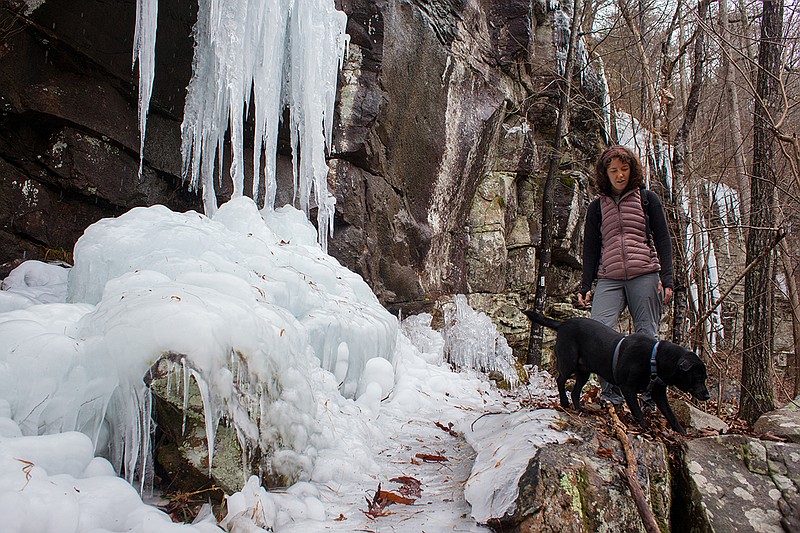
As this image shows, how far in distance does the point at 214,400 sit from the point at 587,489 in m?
1.63

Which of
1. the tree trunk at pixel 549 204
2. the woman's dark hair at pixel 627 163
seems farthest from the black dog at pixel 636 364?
the tree trunk at pixel 549 204

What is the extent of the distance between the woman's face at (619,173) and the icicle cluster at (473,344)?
14.1 ft

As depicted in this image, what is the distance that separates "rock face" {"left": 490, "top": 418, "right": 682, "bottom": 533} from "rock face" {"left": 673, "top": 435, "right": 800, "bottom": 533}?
4.6 inches

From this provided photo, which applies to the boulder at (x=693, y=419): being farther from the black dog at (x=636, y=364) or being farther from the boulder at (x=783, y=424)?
the black dog at (x=636, y=364)

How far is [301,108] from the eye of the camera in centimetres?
491

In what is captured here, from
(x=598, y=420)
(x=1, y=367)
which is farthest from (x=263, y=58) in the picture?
(x=598, y=420)

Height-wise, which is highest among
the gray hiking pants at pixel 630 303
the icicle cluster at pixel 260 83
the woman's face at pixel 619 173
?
the icicle cluster at pixel 260 83

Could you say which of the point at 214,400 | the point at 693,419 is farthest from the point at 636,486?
the point at 214,400

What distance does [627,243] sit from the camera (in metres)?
3.11

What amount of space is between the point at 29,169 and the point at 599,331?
4736 millimetres

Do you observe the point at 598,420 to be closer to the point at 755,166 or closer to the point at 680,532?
the point at 680,532

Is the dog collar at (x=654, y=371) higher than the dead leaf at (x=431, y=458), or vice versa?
the dog collar at (x=654, y=371)

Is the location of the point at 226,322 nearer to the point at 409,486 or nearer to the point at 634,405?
the point at 409,486

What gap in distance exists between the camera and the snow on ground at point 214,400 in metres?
1.70
